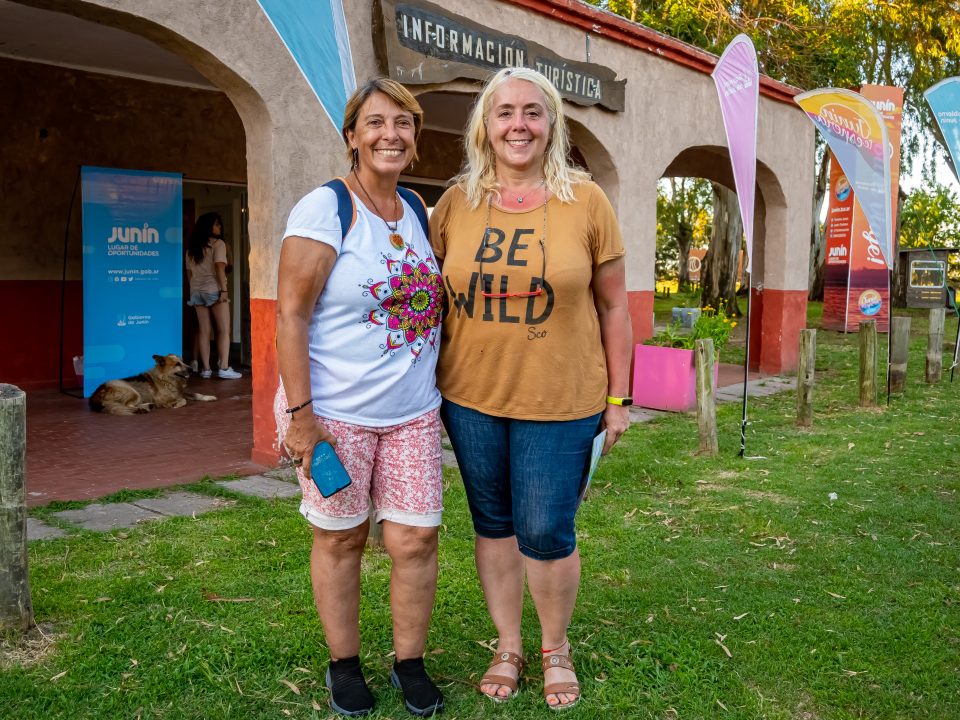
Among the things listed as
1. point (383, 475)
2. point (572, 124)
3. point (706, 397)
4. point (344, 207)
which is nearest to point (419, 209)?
point (344, 207)

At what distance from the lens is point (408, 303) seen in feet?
8.88

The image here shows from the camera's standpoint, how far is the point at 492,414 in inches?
110

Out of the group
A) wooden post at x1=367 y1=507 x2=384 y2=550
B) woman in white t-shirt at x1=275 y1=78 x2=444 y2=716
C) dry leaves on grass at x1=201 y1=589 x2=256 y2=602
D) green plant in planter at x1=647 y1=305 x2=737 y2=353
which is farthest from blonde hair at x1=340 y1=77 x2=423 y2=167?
green plant in planter at x1=647 y1=305 x2=737 y2=353

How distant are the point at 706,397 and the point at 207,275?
18.9 ft

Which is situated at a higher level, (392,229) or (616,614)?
(392,229)

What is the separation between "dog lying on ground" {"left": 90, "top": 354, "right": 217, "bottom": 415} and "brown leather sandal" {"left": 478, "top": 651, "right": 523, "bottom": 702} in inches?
230

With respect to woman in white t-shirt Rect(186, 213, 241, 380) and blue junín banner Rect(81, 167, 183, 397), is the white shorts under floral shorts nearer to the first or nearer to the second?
blue junín banner Rect(81, 167, 183, 397)

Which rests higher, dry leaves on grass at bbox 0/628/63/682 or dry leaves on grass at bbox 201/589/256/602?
dry leaves on grass at bbox 201/589/256/602

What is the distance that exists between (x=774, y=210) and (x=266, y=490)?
27.1 ft

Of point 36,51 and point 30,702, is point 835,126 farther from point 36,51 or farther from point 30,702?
point 30,702

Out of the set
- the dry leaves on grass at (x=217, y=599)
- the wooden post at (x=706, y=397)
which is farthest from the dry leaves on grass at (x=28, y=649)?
the wooden post at (x=706, y=397)

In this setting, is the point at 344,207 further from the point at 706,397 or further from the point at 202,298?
the point at 202,298

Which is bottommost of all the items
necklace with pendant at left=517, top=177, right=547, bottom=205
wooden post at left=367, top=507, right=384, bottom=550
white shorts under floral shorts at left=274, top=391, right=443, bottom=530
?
wooden post at left=367, top=507, right=384, bottom=550

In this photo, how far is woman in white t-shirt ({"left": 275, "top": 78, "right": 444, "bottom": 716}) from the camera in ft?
8.45
